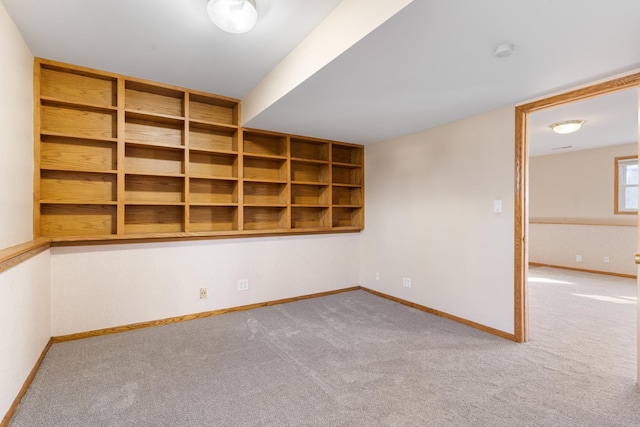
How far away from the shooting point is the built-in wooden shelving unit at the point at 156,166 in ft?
8.52

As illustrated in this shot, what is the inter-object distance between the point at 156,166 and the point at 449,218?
296cm

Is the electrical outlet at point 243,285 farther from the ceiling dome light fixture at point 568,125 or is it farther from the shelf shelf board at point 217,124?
the ceiling dome light fixture at point 568,125

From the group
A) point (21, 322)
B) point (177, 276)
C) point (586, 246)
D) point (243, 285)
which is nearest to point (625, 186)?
point (586, 246)

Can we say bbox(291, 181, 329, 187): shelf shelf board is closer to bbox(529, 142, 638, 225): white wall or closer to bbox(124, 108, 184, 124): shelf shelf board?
bbox(124, 108, 184, 124): shelf shelf board

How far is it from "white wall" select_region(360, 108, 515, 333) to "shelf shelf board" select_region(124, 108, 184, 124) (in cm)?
241

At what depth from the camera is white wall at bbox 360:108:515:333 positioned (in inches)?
109

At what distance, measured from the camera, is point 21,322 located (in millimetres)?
1835

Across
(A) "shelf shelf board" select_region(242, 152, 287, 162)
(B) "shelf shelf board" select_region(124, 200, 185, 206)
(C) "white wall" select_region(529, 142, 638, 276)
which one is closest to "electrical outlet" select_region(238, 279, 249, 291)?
(B) "shelf shelf board" select_region(124, 200, 185, 206)

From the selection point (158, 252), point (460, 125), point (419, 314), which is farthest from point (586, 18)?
point (158, 252)

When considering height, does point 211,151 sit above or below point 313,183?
above

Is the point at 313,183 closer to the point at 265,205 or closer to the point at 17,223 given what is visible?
the point at 265,205

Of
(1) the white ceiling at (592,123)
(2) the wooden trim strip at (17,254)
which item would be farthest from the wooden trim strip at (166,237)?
(1) the white ceiling at (592,123)

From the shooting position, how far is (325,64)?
1918 millimetres

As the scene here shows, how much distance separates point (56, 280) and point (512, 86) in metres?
3.86
